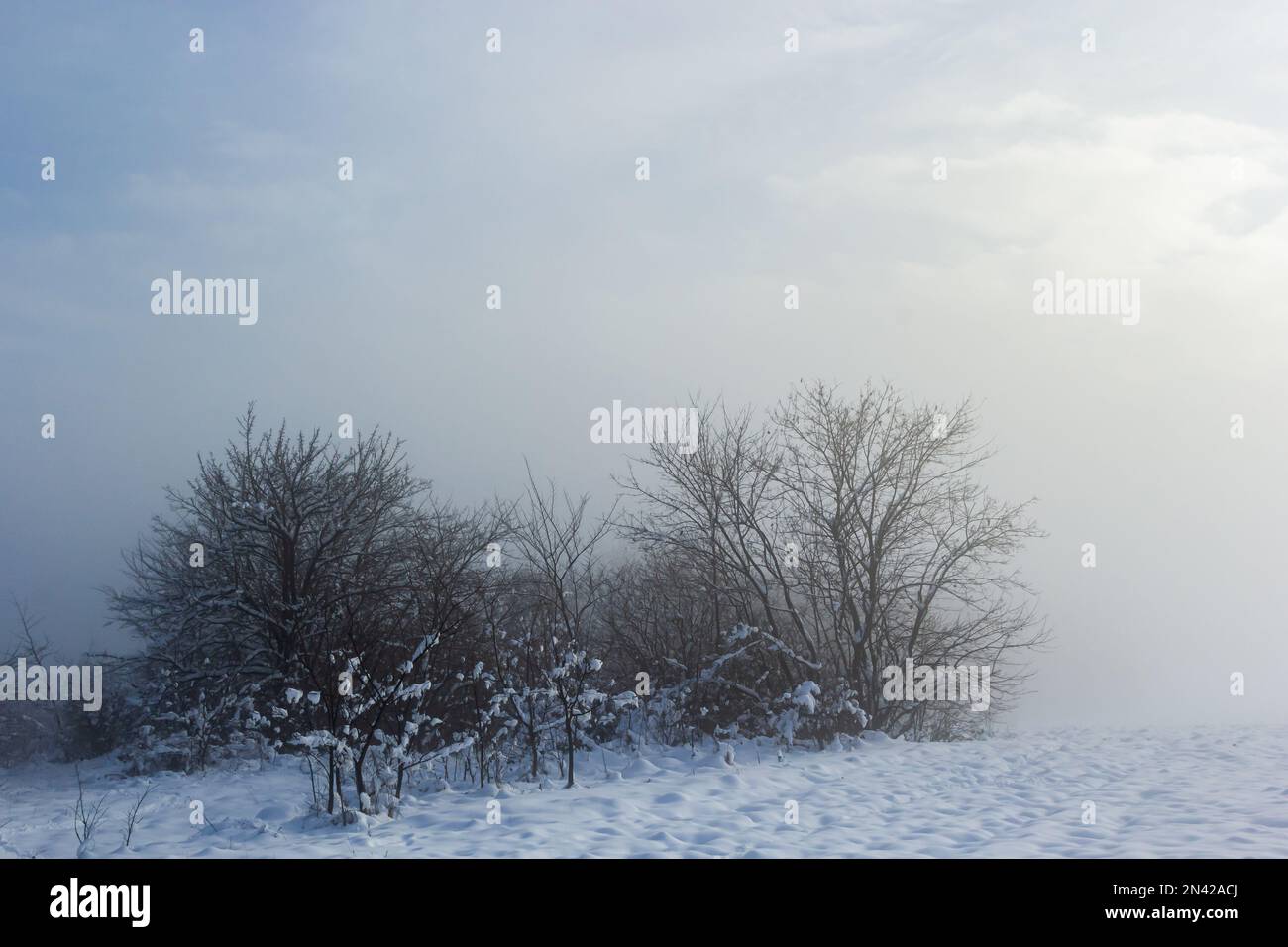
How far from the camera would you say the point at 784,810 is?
9461 mm

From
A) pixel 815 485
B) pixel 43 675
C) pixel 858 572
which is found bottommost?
pixel 43 675

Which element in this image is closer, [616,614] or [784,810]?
[784,810]

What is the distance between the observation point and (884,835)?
26.7 ft

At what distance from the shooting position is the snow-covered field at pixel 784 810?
762cm

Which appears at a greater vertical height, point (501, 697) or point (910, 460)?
point (910, 460)

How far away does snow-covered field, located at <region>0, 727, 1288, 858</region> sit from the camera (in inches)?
300

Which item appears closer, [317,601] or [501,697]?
[501,697]

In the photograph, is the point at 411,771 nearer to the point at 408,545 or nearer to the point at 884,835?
the point at 884,835

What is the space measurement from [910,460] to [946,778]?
22.2ft
